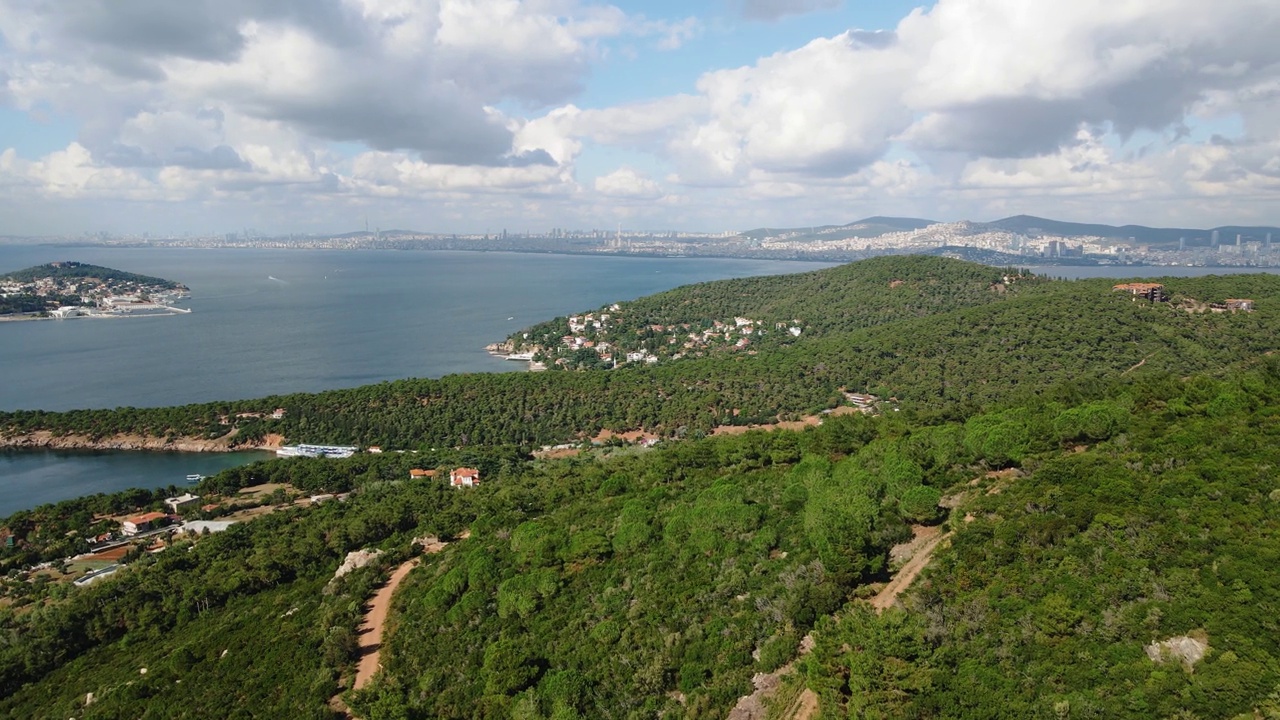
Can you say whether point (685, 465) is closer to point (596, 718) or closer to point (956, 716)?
point (596, 718)

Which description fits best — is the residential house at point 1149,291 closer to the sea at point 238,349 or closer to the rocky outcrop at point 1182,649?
the rocky outcrop at point 1182,649

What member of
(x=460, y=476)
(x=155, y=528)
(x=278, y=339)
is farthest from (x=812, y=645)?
(x=278, y=339)

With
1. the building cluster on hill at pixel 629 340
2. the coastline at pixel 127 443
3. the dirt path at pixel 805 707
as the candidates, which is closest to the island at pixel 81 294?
the building cluster on hill at pixel 629 340

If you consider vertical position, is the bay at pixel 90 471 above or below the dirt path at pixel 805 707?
below

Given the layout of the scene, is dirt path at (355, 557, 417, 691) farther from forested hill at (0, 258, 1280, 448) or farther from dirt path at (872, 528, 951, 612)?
forested hill at (0, 258, 1280, 448)

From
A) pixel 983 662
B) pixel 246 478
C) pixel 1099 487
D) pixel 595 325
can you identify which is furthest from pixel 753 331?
pixel 983 662

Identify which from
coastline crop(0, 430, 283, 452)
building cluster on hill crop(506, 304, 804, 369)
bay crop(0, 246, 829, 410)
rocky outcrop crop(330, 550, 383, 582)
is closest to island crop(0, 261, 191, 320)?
bay crop(0, 246, 829, 410)
